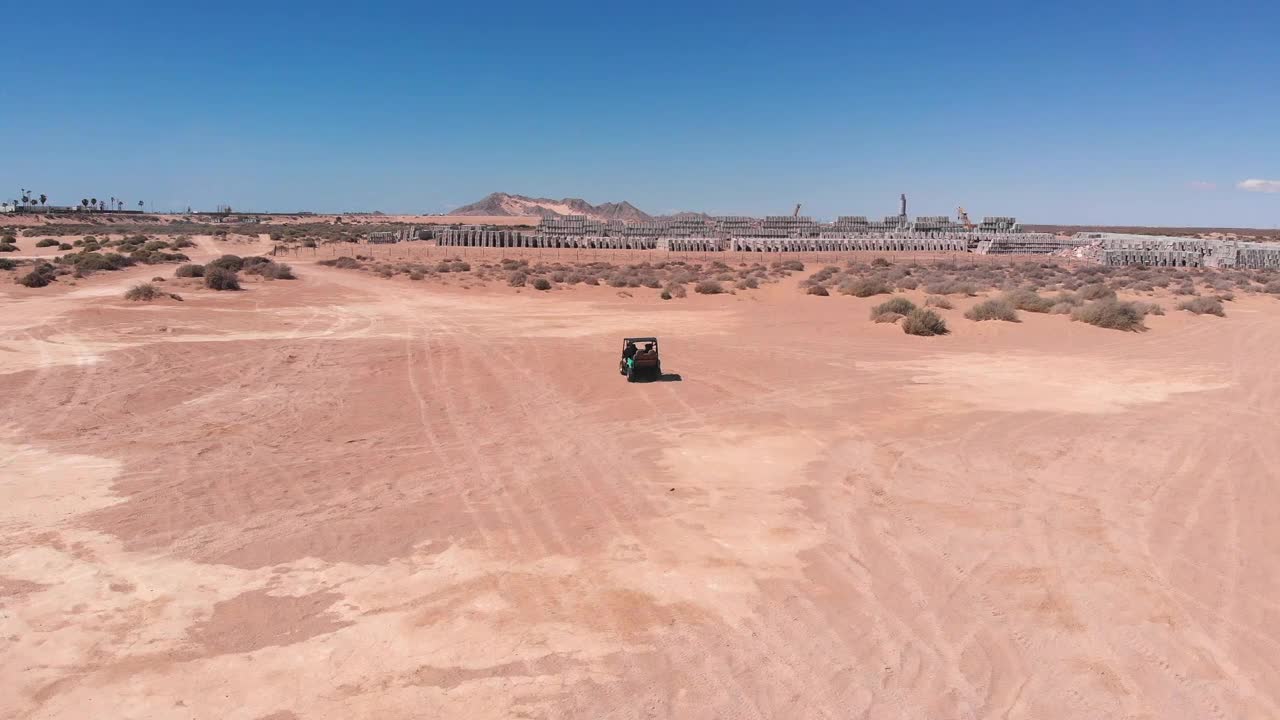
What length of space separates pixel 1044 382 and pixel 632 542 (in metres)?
11.6

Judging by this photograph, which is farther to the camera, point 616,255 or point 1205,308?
point 616,255

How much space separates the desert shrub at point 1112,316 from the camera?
23.6 metres

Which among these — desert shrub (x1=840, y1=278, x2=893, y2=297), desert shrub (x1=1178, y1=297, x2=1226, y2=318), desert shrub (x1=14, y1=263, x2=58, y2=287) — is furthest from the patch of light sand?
desert shrub (x1=14, y1=263, x2=58, y2=287)

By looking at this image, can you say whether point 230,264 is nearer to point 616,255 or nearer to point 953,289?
point 616,255

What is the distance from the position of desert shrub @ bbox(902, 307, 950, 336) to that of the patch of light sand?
297cm

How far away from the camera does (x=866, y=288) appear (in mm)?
33531

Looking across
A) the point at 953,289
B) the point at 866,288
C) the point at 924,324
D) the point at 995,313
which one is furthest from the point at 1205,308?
the point at 924,324

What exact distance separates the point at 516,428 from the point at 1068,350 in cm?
1494

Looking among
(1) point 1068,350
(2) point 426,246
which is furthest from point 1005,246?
(1) point 1068,350

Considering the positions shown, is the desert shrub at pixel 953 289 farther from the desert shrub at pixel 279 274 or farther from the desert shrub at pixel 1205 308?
→ the desert shrub at pixel 279 274

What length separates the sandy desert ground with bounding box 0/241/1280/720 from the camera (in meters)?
5.62

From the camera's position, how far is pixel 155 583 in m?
7.02

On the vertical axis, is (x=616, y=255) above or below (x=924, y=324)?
above

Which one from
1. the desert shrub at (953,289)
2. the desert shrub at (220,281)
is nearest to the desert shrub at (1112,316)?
the desert shrub at (953,289)
